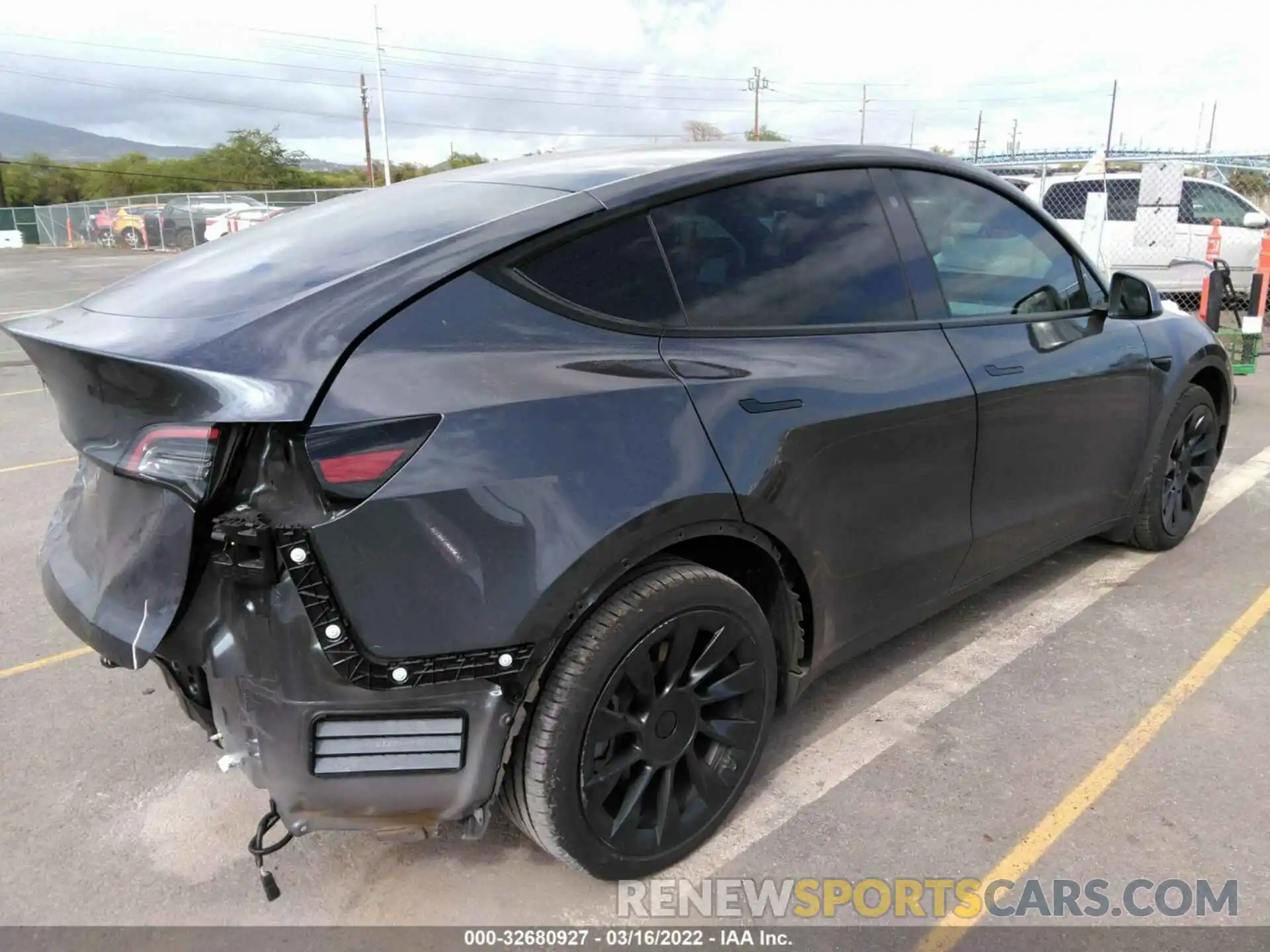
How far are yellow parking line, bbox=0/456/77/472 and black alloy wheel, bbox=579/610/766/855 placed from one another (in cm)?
529

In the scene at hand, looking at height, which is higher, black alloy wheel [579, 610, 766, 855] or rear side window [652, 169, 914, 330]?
rear side window [652, 169, 914, 330]

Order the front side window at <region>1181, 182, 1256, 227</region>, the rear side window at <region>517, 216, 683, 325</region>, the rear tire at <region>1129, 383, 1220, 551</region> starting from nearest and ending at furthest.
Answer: the rear side window at <region>517, 216, 683, 325</region>, the rear tire at <region>1129, 383, 1220, 551</region>, the front side window at <region>1181, 182, 1256, 227</region>

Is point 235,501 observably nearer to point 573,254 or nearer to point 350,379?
point 350,379

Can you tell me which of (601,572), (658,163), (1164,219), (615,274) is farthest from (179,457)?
(1164,219)

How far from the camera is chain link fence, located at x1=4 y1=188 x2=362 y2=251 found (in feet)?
99.4

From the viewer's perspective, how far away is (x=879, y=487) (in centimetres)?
268

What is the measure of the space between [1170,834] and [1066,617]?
54.1 inches

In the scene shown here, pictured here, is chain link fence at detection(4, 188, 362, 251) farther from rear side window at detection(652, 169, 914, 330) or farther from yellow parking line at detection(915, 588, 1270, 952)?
yellow parking line at detection(915, 588, 1270, 952)

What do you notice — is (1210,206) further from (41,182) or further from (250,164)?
(41,182)

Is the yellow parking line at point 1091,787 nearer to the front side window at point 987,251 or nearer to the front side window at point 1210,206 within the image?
the front side window at point 987,251

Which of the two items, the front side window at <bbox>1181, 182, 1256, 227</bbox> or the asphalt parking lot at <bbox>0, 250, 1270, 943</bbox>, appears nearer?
the asphalt parking lot at <bbox>0, 250, 1270, 943</bbox>

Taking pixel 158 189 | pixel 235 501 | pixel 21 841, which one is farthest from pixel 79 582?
pixel 158 189

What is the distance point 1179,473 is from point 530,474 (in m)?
3.62

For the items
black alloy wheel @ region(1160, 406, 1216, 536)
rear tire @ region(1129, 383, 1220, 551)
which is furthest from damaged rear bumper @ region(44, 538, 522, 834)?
black alloy wheel @ region(1160, 406, 1216, 536)
